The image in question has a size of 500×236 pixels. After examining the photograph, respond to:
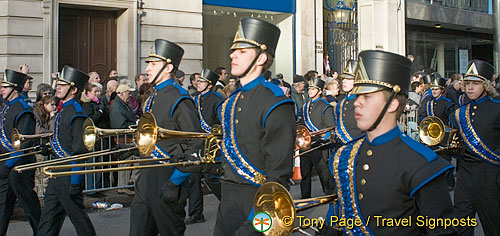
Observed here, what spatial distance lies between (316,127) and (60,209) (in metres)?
5.05

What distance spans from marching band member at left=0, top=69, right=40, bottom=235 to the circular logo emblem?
15.2ft

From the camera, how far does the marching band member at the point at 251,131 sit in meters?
3.88

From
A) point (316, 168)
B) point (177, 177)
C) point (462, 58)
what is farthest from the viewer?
point (462, 58)

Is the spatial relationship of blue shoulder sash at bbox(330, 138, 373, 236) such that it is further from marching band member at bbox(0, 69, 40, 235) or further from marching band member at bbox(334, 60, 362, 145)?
marching band member at bbox(0, 69, 40, 235)

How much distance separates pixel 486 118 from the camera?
671cm

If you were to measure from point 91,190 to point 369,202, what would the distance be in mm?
7297

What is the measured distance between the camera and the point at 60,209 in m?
6.61

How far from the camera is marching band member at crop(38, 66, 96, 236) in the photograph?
650cm

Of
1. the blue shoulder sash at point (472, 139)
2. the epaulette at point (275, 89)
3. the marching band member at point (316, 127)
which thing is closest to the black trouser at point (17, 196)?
the epaulette at point (275, 89)

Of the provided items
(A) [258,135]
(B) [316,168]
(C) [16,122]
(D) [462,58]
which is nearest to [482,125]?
(A) [258,135]

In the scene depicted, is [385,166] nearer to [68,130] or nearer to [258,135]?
[258,135]

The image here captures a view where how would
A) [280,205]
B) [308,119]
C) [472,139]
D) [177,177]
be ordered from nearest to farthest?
[280,205]
[177,177]
[472,139]
[308,119]

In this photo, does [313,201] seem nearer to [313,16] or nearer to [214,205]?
[214,205]

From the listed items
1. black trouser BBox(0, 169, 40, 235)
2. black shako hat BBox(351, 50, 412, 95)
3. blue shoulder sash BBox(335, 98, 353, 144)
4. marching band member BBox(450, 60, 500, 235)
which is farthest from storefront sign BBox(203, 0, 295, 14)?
black shako hat BBox(351, 50, 412, 95)
